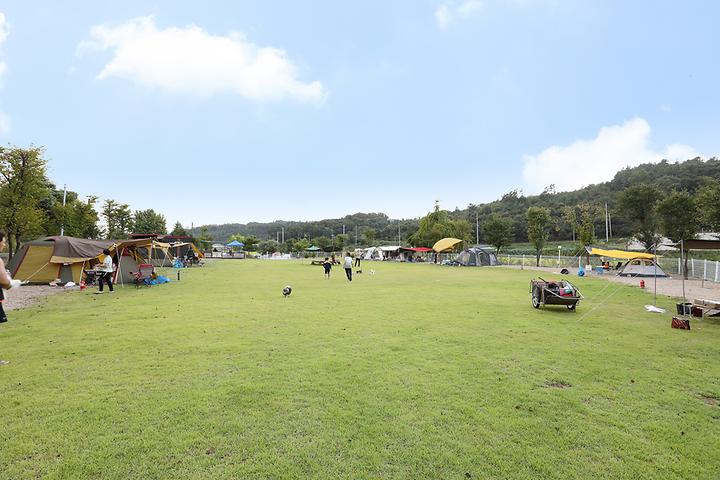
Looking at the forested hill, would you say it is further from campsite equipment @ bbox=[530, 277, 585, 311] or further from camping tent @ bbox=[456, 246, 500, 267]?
campsite equipment @ bbox=[530, 277, 585, 311]

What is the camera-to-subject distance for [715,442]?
3436mm

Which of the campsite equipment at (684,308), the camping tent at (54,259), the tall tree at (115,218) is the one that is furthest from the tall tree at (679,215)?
the tall tree at (115,218)

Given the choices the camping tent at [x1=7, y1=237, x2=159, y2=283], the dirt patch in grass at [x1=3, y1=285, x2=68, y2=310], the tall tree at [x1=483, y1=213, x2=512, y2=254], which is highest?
the tall tree at [x1=483, y1=213, x2=512, y2=254]

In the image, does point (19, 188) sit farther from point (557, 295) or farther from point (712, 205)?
point (712, 205)

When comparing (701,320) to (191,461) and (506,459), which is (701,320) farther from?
(191,461)

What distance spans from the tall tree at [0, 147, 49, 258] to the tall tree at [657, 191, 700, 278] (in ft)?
150

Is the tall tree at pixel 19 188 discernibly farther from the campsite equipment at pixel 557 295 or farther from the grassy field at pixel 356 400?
the campsite equipment at pixel 557 295

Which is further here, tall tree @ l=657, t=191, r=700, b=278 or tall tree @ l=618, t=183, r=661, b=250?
tall tree @ l=618, t=183, r=661, b=250

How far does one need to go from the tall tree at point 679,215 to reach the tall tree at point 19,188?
45.8m

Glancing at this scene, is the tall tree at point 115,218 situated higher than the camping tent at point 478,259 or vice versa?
the tall tree at point 115,218

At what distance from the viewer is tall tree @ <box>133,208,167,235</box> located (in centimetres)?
5822

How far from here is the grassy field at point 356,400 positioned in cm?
306

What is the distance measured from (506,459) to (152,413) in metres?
3.57

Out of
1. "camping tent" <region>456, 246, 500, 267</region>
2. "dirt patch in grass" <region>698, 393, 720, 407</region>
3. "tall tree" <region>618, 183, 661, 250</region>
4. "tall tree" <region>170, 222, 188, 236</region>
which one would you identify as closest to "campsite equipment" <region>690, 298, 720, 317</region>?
"dirt patch in grass" <region>698, 393, 720, 407</region>
